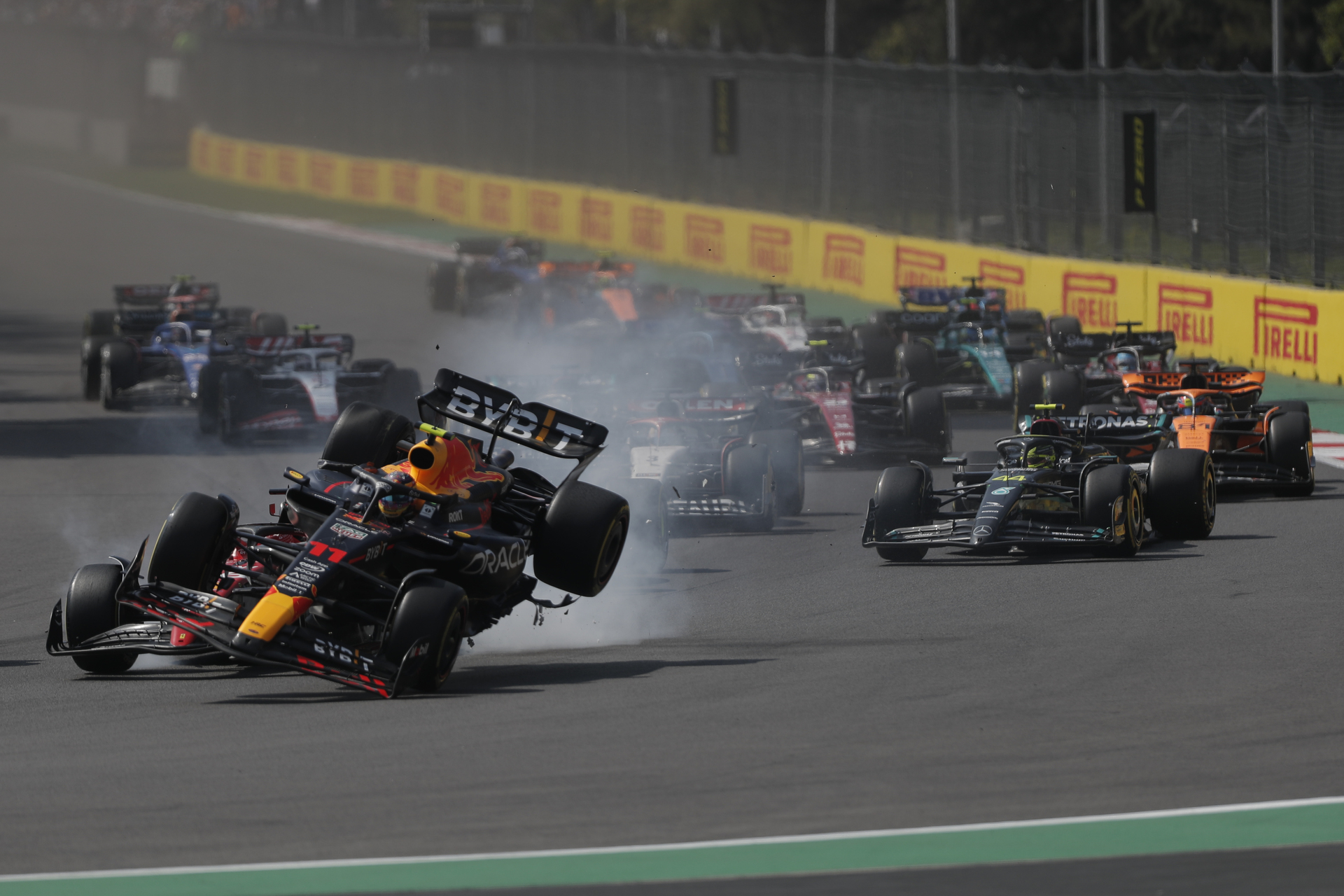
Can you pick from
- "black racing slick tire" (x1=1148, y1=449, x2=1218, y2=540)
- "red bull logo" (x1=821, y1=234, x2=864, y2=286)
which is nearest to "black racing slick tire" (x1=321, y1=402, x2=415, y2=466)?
"black racing slick tire" (x1=1148, y1=449, x2=1218, y2=540)

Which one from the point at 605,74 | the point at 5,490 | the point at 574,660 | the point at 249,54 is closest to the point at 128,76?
the point at 249,54

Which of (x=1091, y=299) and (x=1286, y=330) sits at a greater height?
(x=1091, y=299)

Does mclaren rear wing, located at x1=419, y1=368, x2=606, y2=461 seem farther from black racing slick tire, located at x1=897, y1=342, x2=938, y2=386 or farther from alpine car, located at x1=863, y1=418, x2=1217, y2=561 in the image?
black racing slick tire, located at x1=897, y1=342, x2=938, y2=386

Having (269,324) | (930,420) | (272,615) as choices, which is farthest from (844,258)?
(272,615)

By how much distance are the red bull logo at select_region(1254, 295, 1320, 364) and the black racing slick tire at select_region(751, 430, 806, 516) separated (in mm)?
9450

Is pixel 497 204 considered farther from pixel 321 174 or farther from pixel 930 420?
pixel 930 420

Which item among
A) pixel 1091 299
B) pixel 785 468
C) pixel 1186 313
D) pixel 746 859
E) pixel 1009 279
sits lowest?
pixel 746 859

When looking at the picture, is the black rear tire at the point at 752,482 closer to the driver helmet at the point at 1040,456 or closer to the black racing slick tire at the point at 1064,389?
the driver helmet at the point at 1040,456

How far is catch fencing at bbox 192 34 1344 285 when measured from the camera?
26.3 metres

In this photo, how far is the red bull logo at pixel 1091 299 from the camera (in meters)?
28.5

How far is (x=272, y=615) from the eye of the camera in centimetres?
1039

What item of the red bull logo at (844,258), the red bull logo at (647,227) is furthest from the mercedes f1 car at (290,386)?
the red bull logo at (647,227)

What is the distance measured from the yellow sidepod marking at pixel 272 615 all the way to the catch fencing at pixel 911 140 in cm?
1736

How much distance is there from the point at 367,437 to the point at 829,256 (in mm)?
25294
